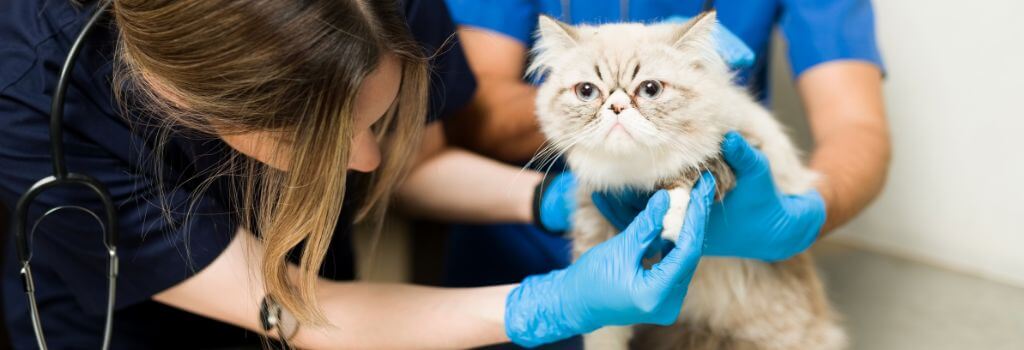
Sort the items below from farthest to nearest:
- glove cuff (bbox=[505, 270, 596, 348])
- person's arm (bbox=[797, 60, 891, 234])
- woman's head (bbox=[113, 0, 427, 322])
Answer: person's arm (bbox=[797, 60, 891, 234]), glove cuff (bbox=[505, 270, 596, 348]), woman's head (bbox=[113, 0, 427, 322])

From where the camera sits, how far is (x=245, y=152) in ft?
3.74

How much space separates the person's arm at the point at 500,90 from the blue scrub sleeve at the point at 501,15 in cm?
2

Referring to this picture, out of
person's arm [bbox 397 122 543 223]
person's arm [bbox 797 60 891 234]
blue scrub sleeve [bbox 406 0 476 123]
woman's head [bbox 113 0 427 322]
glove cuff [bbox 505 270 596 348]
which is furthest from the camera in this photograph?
person's arm [bbox 397 122 543 223]

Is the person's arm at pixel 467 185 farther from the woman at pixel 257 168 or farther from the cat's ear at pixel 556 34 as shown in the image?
the cat's ear at pixel 556 34

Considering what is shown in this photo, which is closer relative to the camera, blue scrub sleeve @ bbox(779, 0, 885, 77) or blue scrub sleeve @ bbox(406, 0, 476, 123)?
blue scrub sleeve @ bbox(406, 0, 476, 123)

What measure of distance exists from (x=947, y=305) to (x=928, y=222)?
0.43 meters

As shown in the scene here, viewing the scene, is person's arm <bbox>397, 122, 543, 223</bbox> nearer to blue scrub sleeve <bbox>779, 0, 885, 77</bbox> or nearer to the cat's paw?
the cat's paw

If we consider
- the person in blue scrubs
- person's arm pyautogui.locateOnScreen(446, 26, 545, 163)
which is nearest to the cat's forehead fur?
the person in blue scrubs

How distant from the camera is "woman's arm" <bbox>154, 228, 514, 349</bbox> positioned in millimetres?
1247

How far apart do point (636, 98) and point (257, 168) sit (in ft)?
1.97

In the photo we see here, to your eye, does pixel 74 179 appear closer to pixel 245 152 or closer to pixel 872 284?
Result: pixel 245 152

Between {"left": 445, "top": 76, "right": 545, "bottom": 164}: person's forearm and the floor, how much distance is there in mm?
751

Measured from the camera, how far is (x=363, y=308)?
131 centimetres

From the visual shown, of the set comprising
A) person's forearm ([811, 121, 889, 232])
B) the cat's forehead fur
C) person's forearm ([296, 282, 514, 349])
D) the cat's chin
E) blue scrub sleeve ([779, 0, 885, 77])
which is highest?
the cat's forehead fur
